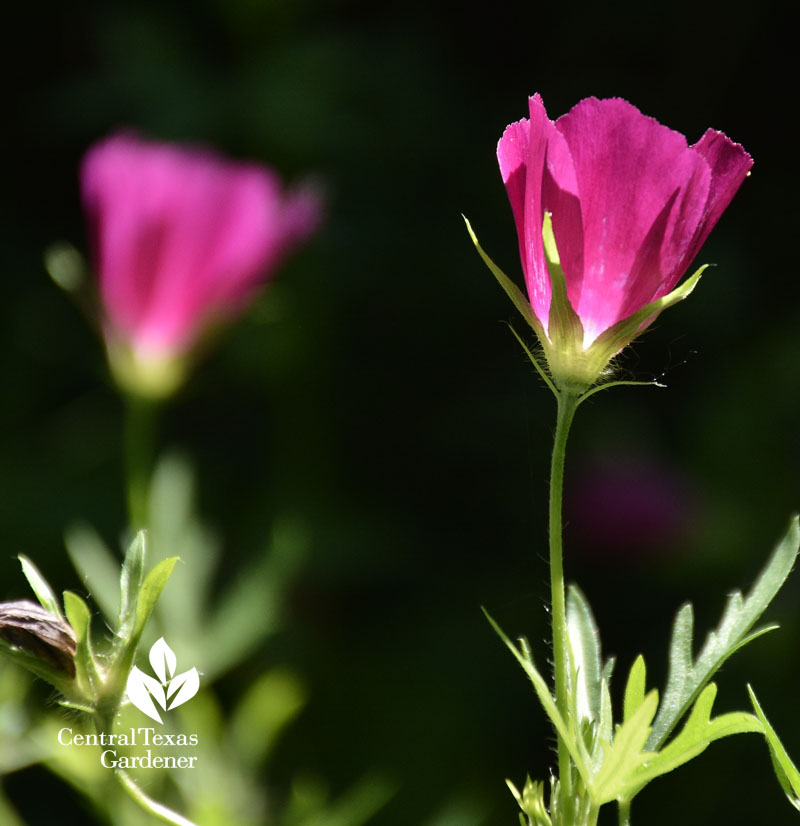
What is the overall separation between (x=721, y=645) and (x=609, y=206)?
0.42ft

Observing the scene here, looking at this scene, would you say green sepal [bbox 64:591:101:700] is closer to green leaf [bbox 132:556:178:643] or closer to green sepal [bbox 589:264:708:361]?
green leaf [bbox 132:556:178:643]

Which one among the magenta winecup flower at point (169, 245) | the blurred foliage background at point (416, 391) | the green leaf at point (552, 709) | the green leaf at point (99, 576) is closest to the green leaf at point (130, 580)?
the green leaf at point (552, 709)

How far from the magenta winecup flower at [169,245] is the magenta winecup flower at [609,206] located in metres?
0.49

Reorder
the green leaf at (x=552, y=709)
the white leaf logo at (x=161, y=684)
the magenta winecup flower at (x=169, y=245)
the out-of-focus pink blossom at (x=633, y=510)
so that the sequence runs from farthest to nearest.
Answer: the out-of-focus pink blossom at (x=633, y=510) < the magenta winecup flower at (x=169, y=245) < the white leaf logo at (x=161, y=684) < the green leaf at (x=552, y=709)

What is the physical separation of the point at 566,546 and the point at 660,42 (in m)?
0.75

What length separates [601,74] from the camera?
5.62ft

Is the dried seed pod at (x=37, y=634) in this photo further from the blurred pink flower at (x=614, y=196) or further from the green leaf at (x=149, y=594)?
the blurred pink flower at (x=614, y=196)

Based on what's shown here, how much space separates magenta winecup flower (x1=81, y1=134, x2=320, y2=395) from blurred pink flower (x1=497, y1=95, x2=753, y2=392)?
0.49 metres

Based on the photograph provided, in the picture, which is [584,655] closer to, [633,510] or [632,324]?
[632,324]

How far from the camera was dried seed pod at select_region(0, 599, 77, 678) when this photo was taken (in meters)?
0.33

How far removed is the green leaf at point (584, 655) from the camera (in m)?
0.35

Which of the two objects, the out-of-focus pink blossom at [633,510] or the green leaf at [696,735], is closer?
the green leaf at [696,735]

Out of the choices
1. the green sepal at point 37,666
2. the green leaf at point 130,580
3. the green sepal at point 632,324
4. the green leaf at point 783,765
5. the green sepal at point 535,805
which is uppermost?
the green sepal at point 632,324

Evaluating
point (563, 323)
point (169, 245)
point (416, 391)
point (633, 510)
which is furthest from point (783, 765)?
point (416, 391)
